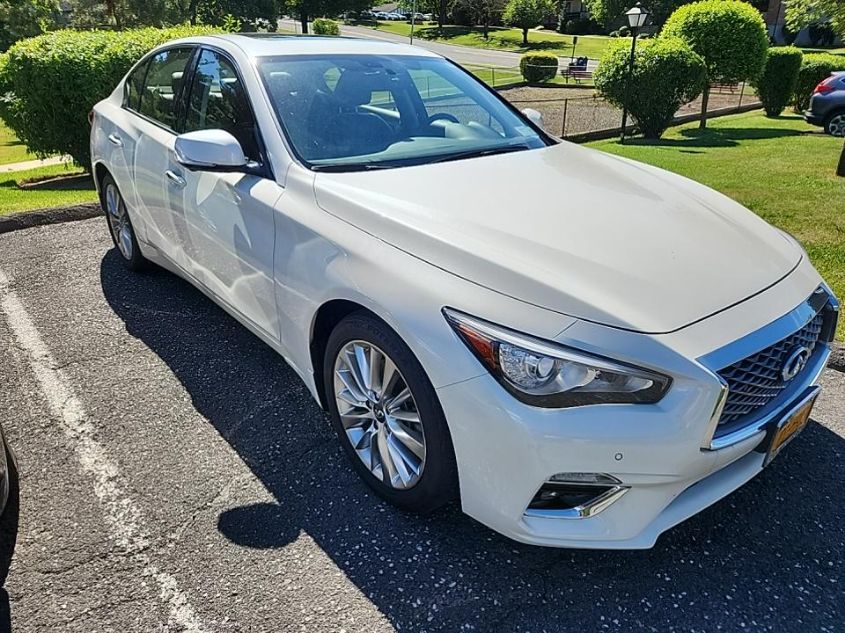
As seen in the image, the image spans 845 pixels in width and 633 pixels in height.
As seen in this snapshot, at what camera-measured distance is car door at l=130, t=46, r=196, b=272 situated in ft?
12.0

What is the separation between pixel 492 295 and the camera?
204 centimetres

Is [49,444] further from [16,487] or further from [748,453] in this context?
[748,453]

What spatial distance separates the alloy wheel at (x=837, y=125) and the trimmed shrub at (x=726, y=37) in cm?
342

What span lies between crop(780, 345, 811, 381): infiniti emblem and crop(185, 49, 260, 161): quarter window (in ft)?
7.48

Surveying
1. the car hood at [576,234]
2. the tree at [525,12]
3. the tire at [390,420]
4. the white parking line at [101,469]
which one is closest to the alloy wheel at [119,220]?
the white parking line at [101,469]

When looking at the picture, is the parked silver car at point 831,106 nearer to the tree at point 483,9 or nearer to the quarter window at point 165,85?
the quarter window at point 165,85

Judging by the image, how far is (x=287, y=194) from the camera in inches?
107

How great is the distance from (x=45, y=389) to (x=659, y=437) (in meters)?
3.13

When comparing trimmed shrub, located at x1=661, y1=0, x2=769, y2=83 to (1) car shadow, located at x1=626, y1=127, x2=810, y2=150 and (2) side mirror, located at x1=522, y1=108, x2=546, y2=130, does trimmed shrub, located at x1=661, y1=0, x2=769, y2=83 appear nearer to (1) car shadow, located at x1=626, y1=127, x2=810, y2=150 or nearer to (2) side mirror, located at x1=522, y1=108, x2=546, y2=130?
(1) car shadow, located at x1=626, y1=127, x2=810, y2=150

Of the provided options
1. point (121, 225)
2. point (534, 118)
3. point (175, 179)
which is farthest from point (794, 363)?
point (121, 225)

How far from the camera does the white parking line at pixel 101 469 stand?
2.20 meters

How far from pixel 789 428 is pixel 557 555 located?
0.93 m

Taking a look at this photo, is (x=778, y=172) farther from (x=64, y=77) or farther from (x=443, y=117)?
(x=64, y=77)

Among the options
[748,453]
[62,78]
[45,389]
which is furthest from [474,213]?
[62,78]
